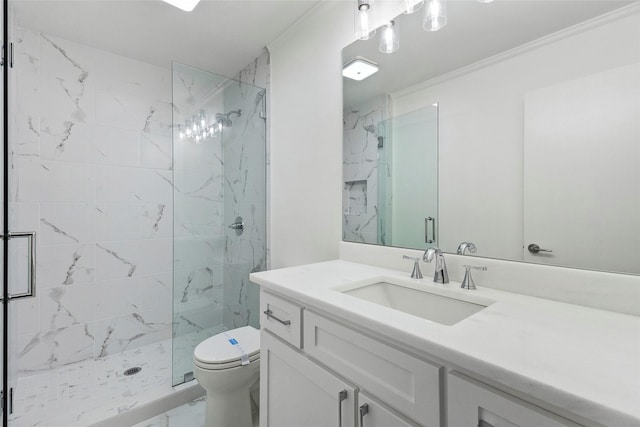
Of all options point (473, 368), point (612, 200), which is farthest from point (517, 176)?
point (473, 368)

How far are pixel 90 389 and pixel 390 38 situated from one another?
274 cm

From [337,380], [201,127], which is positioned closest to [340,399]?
[337,380]

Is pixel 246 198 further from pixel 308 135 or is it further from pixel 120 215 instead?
pixel 120 215

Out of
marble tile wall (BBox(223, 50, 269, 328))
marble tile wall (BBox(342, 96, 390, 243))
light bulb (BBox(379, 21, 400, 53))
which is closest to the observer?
light bulb (BBox(379, 21, 400, 53))

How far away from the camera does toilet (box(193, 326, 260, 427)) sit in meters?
1.44

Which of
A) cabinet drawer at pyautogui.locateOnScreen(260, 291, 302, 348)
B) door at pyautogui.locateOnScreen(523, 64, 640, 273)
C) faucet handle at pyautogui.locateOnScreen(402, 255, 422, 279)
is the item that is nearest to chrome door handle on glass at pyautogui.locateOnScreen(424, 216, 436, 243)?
faucet handle at pyautogui.locateOnScreen(402, 255, 422, 279)

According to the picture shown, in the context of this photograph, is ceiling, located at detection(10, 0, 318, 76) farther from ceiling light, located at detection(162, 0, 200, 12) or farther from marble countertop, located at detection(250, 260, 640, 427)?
marble countertop, located at detection(250, 260, 640, 427)

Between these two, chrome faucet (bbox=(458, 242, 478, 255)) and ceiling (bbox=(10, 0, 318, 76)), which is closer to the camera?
chrome faucet (bbox=(458, 242, 478, 255))

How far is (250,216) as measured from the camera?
2320 mm

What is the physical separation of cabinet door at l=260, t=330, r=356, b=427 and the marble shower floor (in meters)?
1.07

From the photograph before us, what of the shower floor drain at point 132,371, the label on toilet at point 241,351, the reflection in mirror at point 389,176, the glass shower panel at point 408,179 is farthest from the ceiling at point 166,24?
the shower floor drain at point 132,371

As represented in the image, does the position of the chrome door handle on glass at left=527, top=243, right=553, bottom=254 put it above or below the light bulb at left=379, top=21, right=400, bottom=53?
below

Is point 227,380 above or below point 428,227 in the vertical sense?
below

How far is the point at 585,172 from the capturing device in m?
0.88
